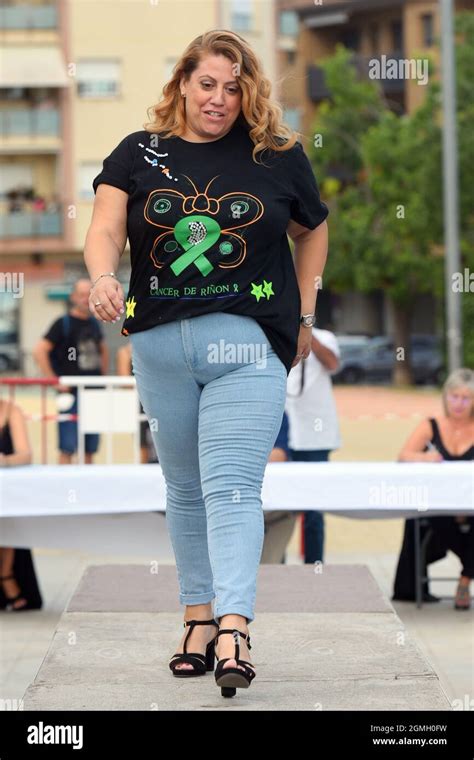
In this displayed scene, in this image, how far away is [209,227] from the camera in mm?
4219

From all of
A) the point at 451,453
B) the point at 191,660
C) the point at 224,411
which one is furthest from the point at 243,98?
the point at 451,453

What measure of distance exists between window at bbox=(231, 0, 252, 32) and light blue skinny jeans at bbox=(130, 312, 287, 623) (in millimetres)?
52279

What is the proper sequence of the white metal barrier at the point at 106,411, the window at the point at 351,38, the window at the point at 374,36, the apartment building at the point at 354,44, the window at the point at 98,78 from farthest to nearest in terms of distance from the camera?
the window at the point at 351,38, the window at the point at 374,36, the apartment building at the point at 354,44, the window at the point at 98,78, the white metal barrier at the point at 106,411

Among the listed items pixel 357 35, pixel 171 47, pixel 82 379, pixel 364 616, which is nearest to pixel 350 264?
pixel 171 47

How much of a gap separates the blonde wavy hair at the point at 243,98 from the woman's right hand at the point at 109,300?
0.48 meters

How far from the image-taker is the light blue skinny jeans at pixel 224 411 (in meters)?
4.24

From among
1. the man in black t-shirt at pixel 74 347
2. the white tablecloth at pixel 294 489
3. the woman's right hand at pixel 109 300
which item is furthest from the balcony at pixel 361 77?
the woman's right hand at pixel 109 300

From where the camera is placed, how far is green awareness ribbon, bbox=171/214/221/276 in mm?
4211

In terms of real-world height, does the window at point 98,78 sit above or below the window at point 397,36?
below

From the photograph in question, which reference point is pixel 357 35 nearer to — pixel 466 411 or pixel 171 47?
pixel 171 47

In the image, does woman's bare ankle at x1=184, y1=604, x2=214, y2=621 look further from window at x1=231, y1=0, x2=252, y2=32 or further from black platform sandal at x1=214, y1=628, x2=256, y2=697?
window at x1=231, y1=0, x2=252, y2=32

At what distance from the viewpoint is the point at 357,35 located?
62531 mm

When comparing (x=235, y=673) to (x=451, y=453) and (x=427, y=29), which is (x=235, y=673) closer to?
(x=451, y=453)

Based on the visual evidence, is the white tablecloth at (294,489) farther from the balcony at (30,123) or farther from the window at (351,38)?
the window at (351,38)
